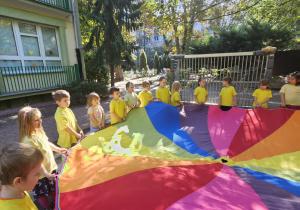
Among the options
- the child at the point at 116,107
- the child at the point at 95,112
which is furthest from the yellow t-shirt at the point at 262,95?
the child at the point at 95,112

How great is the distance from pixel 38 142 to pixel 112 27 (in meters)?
11.2

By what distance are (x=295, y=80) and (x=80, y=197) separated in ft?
14.7

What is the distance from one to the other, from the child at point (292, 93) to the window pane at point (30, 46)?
9936mm

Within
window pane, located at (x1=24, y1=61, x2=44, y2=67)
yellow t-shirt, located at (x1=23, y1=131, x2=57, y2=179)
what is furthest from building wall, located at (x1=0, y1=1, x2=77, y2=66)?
yellow t-shirt, located at (x1=23, y1=131, x2=57, y2=179)

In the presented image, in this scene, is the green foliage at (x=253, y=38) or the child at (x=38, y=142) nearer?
the child at (x=38, y=142)

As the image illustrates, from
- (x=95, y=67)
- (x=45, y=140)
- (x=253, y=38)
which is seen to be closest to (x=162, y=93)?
(x=45, y=140)

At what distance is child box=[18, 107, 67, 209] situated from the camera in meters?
1.88

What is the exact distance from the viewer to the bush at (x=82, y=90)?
832 cm

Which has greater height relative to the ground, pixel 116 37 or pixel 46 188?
pixel 116 37

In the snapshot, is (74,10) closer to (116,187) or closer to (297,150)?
(116,187)

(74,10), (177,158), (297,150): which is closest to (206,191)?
(177,158)

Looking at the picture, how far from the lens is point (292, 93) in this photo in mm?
3684

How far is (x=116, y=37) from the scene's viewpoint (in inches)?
450

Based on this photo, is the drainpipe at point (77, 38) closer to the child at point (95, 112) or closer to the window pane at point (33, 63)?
the window pane at point (33, 63)
